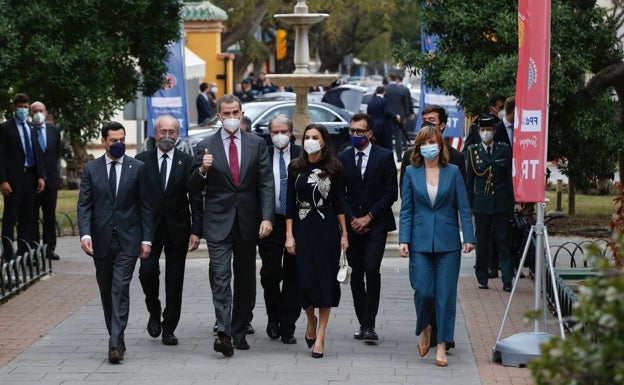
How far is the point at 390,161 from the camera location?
34.4ft

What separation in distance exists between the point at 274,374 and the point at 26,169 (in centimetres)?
644

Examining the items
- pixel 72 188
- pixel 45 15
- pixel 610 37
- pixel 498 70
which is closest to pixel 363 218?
pixel 498 70

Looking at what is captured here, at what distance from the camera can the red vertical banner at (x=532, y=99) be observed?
364 inches

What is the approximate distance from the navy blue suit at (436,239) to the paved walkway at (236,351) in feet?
1.23

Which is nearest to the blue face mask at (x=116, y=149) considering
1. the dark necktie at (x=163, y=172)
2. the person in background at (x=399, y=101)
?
the dark necktie at (x=163, y=172)

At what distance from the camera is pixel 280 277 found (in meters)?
10.6

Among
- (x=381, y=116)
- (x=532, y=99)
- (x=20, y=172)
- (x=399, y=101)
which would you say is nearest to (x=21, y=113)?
(x=20, y=172)

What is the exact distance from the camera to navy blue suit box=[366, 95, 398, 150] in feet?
82.9

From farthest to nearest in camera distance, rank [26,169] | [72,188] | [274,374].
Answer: [72,188] → [26,169] → [274,374]

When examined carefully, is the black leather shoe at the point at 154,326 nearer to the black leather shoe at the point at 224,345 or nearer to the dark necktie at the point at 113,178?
the black leather shoe at the point at 224,345

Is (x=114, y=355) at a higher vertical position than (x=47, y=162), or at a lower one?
lower

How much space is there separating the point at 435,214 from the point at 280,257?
1.47 meters

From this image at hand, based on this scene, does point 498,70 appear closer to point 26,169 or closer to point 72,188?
point 26,169

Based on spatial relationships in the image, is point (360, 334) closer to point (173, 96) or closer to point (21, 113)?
point (21, 113)
